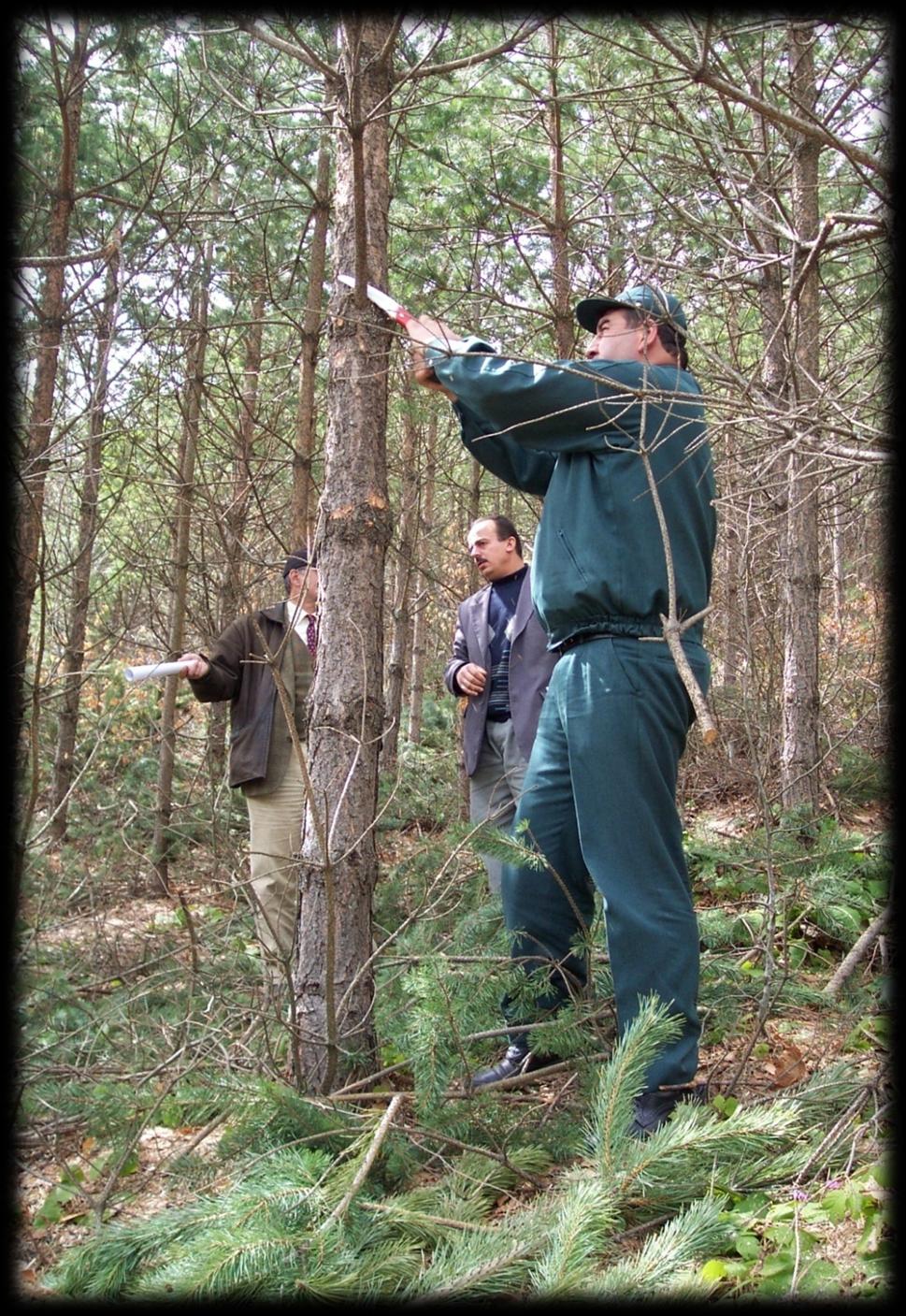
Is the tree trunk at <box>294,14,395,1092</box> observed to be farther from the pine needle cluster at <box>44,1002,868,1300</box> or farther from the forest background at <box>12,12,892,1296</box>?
the pine needle cluster at <box>44,1002,868,1300</box>

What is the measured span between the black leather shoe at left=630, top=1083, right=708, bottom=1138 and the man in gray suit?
5.97ft

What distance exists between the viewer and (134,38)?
5637 millimetres

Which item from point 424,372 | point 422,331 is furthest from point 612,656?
point 422,331

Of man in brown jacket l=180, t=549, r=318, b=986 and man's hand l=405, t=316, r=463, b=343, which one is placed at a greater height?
man's hand l=405, t=316, r=463, b=343

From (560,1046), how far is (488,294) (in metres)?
4.29

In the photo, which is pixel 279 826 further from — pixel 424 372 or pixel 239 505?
pixel 424 372

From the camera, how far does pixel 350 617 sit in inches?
121

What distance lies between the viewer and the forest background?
1972mm

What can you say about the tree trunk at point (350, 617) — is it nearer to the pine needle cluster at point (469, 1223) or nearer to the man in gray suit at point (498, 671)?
the pine needle cluster at point (469, 1223)

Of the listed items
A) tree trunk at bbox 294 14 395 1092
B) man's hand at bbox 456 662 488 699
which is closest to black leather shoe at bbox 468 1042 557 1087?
tree trunk at bbox 294 14 395 1092

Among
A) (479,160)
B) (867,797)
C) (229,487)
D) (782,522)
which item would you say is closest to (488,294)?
(479,160)

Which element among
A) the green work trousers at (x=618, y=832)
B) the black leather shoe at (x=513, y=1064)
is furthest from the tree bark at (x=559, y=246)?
the black leather shoe at (x=513, y=1064)

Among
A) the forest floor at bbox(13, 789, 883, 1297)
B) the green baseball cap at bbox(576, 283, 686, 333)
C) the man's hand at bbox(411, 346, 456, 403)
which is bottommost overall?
the forest floor at bbox(13, 789, 883, 1297)

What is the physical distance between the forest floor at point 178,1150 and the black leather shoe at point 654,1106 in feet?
0.75
